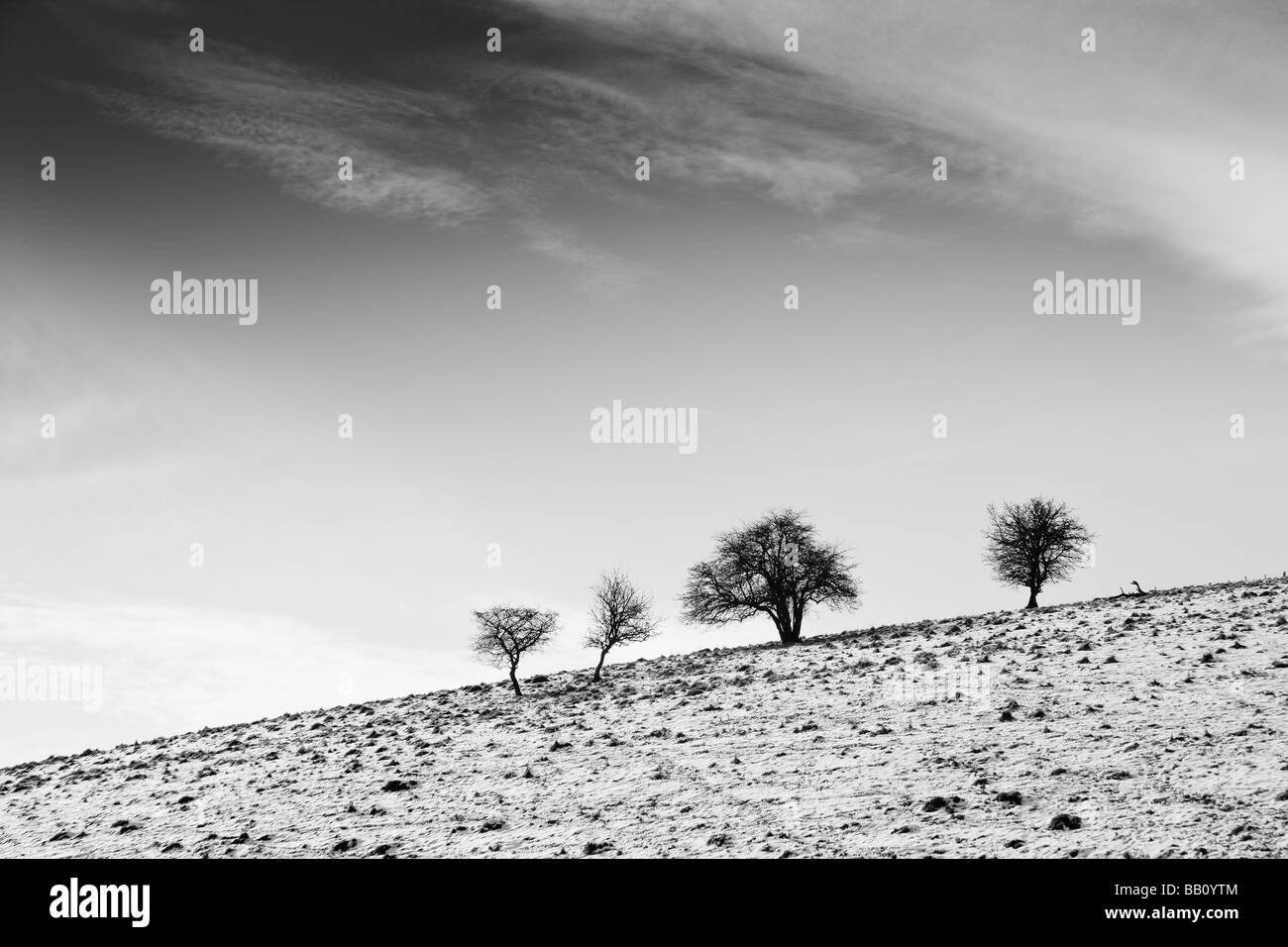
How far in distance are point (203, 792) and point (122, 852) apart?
5121 mm

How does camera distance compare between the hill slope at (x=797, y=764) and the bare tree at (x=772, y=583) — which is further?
the bare tree at (x=772, y=583)

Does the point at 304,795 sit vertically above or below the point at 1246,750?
below

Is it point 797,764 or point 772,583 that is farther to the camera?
point 772,583

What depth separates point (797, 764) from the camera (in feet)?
77.4

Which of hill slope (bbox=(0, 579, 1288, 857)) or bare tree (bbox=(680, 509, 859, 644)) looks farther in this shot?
bare tree (bbox=(680, 509, 859, 644))

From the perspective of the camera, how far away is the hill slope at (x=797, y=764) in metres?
17.9

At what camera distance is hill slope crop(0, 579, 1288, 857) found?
58.6 feet
